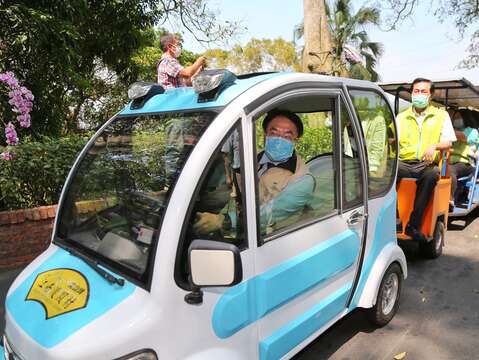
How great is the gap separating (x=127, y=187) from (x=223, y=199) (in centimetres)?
58

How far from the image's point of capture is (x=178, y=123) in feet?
6.94

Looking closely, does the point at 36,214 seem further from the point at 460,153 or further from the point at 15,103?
the point at 460,153

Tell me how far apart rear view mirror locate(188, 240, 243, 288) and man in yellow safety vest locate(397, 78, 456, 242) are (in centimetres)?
342

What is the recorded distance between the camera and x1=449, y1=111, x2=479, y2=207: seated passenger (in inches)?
221

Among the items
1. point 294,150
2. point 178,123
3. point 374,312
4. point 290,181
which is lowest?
point 374,312

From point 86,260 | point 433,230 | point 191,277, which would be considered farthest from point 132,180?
point 433,230

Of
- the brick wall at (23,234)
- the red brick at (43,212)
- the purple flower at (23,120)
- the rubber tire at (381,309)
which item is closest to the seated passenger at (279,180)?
the rubber tire at (381,309)

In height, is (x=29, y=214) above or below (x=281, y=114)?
below

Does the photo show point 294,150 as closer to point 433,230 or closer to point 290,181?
point 290,181

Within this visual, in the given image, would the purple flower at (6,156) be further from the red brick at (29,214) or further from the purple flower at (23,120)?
the red brick at (29,214)

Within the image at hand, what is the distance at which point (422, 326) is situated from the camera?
3.37 meters

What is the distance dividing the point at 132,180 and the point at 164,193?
404mm

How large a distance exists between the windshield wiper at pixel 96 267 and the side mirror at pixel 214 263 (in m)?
0.36

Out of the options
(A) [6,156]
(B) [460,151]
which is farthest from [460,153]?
(A) [6,156]
